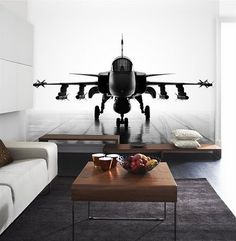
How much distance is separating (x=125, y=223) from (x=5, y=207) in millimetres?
933

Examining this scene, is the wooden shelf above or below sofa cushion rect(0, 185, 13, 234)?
above

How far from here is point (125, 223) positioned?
2998 millimetres

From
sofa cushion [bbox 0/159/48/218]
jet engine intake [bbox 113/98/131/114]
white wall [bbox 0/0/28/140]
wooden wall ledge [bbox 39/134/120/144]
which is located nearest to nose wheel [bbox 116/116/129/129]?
jet engine intake [bbox 113/98/131/114]

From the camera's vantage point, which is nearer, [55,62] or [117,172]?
[117,172]

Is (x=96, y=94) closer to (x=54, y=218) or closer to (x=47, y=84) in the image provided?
(x=47, y=84)

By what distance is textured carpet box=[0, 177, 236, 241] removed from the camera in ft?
8.92

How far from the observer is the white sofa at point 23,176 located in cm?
262

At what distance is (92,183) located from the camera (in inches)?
104

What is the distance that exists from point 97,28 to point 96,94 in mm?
942

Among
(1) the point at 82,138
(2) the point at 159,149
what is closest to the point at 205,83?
(2) the point at 159,149

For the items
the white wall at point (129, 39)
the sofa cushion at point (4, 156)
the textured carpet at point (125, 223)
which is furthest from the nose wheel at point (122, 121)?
the sofa cushion at point (4, 156)

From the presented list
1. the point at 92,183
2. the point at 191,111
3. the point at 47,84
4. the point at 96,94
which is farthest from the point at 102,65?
the point at 92,183

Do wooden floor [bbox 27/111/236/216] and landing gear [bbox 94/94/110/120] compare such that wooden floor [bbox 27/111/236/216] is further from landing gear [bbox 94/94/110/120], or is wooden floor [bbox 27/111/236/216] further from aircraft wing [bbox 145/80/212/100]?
aircraft wing [bbox 145/80/212/100]

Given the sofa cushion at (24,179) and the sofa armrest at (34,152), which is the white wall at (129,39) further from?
the sofa cushion at (24,179)
